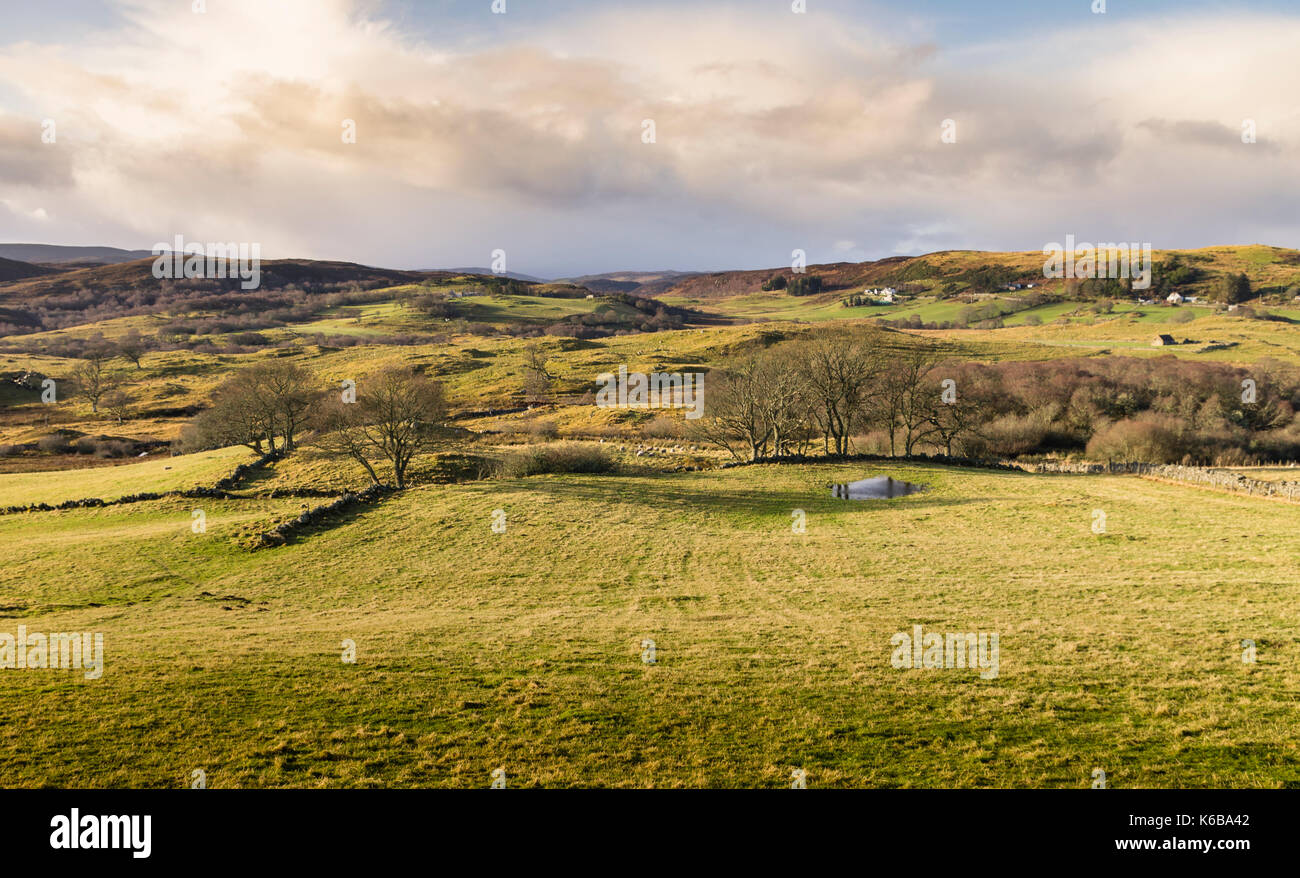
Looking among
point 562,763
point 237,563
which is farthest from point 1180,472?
point 237,563

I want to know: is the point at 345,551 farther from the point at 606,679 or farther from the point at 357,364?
the point at 357,364

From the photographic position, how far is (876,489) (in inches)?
1825

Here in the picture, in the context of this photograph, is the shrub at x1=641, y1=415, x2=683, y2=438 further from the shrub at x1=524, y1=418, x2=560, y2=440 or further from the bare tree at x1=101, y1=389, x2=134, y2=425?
the bare tree at x1=101, y1=389, x2=134, y2=425

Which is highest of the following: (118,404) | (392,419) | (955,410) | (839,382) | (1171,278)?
(1171,278)

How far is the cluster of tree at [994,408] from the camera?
2302 inches

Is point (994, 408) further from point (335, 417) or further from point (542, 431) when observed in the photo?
point (335, 417)

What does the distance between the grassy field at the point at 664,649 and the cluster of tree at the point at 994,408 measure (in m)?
22.4

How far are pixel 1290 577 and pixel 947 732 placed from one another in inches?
769

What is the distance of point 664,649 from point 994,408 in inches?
2790

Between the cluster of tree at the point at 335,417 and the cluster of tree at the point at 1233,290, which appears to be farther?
the cluster of tree at the point at 1233,290

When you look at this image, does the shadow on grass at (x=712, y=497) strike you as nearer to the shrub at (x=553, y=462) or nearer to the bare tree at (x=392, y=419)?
the shrub at (x=553, y=462)

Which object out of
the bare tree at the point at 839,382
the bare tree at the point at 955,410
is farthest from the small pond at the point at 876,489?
the bare tree at the point at 955,410

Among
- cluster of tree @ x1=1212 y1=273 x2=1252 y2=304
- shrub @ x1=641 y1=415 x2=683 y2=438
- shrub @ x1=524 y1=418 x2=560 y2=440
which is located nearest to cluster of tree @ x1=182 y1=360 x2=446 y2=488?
shrub @ x1=524 y1=418 x2=560 y2=440

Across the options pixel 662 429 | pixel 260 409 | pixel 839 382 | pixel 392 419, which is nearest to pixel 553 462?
pixel 392 419
